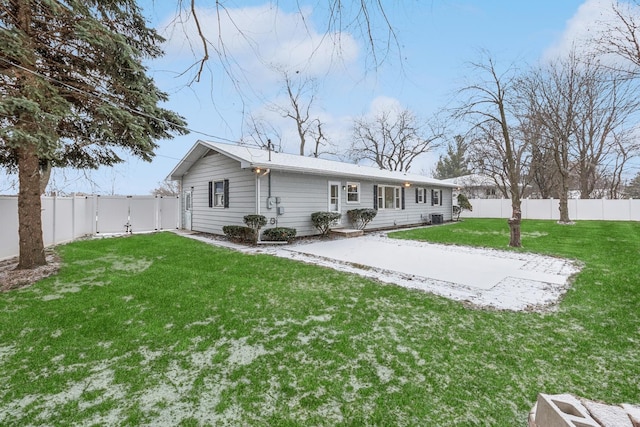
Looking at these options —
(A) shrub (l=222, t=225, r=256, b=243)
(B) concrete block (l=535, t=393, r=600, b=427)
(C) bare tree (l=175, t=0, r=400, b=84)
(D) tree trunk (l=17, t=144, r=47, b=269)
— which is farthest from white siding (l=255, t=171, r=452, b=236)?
(B) concrete block (l=535, t=393, r=600, b=427)

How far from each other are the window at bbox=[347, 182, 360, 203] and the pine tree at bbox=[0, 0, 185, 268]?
263 inches

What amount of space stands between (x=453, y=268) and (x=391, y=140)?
80.4ft

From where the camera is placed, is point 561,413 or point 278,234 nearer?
point 561,413

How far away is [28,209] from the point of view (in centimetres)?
589

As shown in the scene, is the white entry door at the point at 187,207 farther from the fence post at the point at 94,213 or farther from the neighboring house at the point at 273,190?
the fence post at the point at 94,213

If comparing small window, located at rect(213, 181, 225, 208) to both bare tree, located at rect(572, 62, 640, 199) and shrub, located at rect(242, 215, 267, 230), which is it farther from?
bare tree, located at rect(572, 62, 640, 199)

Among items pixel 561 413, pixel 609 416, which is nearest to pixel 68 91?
pixel 561 413

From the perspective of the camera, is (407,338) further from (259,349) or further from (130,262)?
(130,262)

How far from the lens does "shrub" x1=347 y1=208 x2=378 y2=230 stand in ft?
38.2

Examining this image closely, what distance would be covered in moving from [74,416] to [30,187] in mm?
5995

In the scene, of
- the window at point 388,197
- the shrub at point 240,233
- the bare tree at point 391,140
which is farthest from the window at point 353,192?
the bare tree at point 391,140

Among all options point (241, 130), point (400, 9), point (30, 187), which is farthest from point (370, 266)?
point (30, 187)

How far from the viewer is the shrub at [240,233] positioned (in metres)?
9.13

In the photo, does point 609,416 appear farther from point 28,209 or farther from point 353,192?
point 353,192
